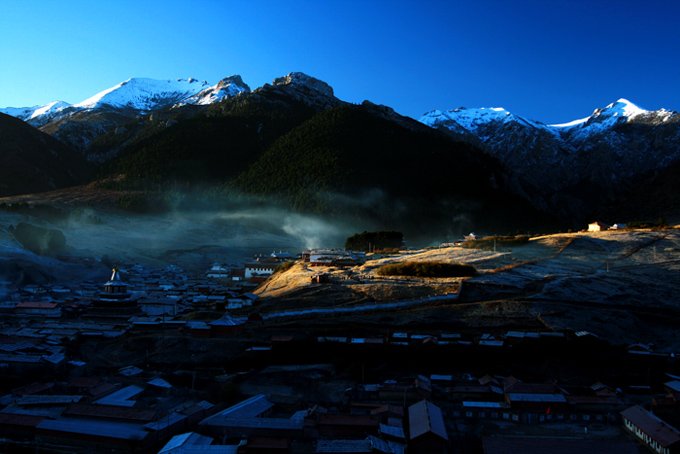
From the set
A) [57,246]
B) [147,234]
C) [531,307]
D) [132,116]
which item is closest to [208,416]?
[531,307]

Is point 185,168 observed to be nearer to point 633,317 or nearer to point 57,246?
point 57,246

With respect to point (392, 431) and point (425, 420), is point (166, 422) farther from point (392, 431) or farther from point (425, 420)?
point (425, 420)

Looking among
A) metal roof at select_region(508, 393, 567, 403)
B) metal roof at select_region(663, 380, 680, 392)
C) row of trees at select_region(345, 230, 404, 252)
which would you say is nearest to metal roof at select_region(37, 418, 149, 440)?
metal roof at select_region(508, 393, 567, 403)

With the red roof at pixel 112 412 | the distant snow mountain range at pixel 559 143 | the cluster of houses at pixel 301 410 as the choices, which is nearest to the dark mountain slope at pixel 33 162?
the distant snow mountain range at pixel 559 143

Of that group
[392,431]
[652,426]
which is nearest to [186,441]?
[392,431]

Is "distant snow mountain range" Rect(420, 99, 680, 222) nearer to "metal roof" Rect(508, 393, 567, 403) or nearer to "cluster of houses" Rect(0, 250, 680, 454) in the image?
"cluster of houses" Rect(0, 250, 680, 454)
